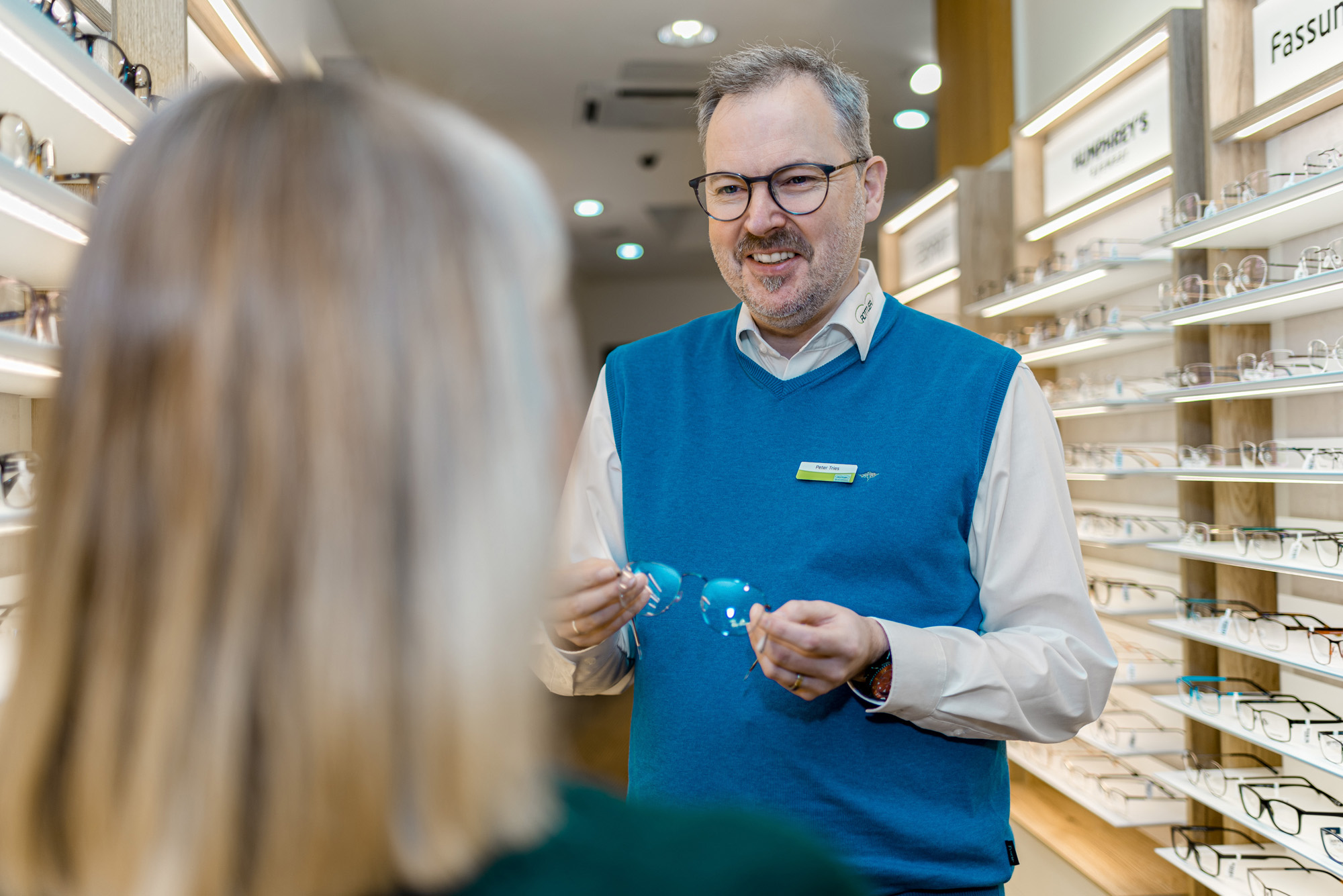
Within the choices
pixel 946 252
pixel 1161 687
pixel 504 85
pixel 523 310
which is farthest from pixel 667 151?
pixel 523 310

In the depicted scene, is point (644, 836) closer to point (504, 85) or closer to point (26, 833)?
point (26, 833)

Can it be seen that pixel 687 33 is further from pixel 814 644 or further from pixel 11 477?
pixel 814 644

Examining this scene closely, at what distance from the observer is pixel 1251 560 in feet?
8.44

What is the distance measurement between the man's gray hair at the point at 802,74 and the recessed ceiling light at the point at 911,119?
5.59m

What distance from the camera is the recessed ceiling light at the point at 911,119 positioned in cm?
689

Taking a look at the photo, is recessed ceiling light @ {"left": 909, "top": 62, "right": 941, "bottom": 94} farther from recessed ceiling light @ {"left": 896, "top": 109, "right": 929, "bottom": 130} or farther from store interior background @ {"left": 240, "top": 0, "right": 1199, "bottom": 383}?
recessed ceiling light @ {"left": 896, "top": 109, "right": 929, "bottom": 130}

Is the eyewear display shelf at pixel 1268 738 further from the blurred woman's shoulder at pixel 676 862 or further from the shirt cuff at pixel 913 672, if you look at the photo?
the blurred woman's shoulder at pixel 676 862

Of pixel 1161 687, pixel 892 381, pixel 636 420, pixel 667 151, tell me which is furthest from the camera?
pixel 667 151

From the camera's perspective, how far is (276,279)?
51 centimetres

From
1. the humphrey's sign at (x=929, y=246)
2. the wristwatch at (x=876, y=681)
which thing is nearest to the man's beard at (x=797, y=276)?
the wristwatch at (x=876, y=681)

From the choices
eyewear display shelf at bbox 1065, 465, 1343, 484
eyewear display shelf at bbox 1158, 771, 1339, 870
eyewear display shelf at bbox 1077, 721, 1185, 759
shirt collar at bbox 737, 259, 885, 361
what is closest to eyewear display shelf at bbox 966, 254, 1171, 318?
eyewear display shelf at bbox 1065, 465, 1343, 484

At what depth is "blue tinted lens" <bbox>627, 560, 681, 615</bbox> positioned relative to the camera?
1491mm

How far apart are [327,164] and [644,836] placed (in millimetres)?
420

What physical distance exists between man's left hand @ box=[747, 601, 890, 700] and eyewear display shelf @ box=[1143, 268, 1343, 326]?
65.9 inches
